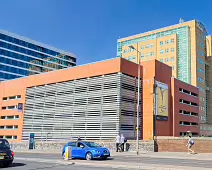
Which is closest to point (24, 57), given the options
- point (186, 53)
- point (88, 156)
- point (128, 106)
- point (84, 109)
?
point (186, 53)

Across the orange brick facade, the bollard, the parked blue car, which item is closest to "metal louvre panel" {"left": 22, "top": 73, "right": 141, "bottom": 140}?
the orange brick facade

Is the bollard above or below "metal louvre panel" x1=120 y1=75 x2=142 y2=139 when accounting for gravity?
below

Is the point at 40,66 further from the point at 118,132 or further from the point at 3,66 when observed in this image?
the point at 118,132

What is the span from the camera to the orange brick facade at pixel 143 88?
3612 cm

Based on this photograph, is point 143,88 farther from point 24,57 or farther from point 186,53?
point 24,57

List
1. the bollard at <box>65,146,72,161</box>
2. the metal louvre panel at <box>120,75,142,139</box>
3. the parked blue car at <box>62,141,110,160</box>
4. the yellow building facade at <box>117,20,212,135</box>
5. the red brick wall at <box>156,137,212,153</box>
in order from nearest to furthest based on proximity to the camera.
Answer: the bollard at <box>65,146,72,161</box>, the parked blue car at <box>62,141,110,160</box>, the red brick wall at <box>156,137,212,153</box>, the metal louvre panel at <box>120,75,142,139</box>, the yellow building facade at <box>117,20,212,135</box>

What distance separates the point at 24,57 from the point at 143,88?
7719 centimetres

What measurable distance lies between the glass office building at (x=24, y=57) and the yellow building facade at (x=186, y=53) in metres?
34.5

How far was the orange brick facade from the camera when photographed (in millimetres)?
36125

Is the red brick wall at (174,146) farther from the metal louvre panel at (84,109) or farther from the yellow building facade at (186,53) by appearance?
the yellow building facade at (186,53)

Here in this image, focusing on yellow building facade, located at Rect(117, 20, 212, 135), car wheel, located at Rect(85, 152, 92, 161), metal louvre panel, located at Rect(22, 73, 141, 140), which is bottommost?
car wheel, located at Rect(85, 152, 92, 161)

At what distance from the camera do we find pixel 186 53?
9412cm

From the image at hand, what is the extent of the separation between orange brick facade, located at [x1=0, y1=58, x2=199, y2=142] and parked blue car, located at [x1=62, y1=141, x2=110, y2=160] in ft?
49.5

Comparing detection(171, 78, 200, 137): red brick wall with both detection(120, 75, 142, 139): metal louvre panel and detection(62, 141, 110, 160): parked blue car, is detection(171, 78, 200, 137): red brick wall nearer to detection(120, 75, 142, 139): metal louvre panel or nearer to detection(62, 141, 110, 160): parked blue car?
detection(120, 75, 142, 139): metal louvre panel
